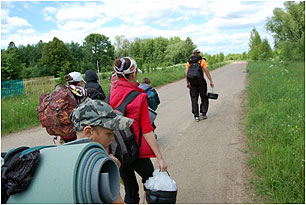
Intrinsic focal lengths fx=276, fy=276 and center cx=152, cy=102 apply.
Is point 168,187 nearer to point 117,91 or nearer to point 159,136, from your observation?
point 117,91

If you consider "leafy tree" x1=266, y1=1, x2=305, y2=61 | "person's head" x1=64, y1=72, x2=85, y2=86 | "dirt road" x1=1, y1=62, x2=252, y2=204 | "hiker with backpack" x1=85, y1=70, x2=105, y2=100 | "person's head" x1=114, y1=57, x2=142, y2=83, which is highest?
"leafy tree" x1=266, y1=1, x2=305, y2=61

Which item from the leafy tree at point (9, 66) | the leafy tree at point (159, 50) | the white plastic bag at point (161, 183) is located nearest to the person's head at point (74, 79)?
the white plastic bag at point (161, 183)

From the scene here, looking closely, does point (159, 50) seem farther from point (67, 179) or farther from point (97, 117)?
point (67, 179)

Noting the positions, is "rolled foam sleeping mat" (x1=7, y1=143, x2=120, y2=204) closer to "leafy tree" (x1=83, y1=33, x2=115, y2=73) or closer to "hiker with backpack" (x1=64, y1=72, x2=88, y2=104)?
"hiker with backpack" (x1=64, y1=72, x2=88, y2=104)

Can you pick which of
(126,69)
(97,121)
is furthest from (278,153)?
(97,121)

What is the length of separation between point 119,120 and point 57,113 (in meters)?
1.75

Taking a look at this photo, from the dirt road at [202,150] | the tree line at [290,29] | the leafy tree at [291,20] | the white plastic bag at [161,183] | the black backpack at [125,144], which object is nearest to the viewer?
the white plastic bag at [161,183]

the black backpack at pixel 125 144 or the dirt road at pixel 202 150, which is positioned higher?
the black backpack at pixel 125 144

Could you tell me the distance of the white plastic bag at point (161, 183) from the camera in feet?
7.45

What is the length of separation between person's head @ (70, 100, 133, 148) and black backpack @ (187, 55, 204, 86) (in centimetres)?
550

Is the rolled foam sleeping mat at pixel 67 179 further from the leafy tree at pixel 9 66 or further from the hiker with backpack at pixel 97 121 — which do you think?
the leafy tree at pixel 9 66

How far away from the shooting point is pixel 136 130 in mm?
2555

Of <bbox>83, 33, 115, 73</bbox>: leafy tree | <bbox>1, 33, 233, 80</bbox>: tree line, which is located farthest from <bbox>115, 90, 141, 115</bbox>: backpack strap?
<bbox>1, 33, 233, 80</bbox>: tree line

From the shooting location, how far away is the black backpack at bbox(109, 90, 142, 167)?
2449mm
